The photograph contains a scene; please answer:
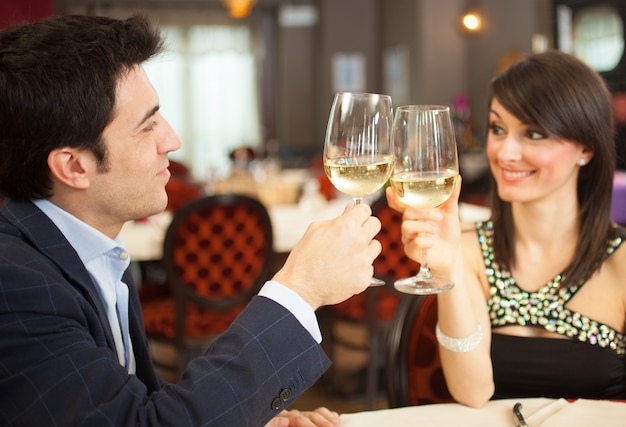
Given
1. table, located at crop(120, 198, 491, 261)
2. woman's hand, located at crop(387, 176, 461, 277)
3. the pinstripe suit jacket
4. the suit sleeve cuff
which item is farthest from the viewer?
table, located at crop(120, 198, 491, 261)

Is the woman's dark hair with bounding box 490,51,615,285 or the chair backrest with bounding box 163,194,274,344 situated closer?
the woman's dark hair with bounding box 490,51,615,285

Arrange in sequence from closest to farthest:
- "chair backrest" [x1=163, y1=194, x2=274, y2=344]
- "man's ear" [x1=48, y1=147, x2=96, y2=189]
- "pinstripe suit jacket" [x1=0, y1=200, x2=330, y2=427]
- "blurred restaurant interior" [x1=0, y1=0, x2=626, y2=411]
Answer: "pinstripe suit jacket" [x1=0, y1=200, x2=330, y2=427], "man's ear" [x1=48, y1=147, x2=96, y2=189], "chair backrest" [x1=163, y1=194, x2=274, y2=344], "blurred restaurant interior" [x1=0, y1=0, x2=626, y2=411]

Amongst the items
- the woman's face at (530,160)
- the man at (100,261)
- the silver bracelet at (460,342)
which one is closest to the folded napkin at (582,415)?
the silver bracelet at (460,342)

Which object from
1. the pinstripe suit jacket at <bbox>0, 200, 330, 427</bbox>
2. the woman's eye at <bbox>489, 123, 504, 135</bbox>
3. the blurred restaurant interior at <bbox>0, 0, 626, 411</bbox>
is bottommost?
the pinstripe suit jacket at <bbox>0, 200, 330, 427</bbox>

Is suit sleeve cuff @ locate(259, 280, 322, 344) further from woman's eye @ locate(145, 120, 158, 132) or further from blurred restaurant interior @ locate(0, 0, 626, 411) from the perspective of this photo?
blurred restaurant interior @ locate(0, 0, 626, 411)

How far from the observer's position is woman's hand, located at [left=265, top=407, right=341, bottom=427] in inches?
53.0

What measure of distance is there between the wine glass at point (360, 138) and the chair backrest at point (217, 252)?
2000 millimetres

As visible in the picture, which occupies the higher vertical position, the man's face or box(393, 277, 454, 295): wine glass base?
the man's face

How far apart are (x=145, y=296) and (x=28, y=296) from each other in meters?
2.75

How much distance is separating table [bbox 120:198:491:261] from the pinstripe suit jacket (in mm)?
2233

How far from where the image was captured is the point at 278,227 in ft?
12.7

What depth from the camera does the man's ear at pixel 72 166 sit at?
49.4 inches

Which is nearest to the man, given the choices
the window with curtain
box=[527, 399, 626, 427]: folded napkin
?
box=[527, 399, 626, 427]: folded napkin

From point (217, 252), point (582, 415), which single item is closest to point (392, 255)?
point (217, 252)
